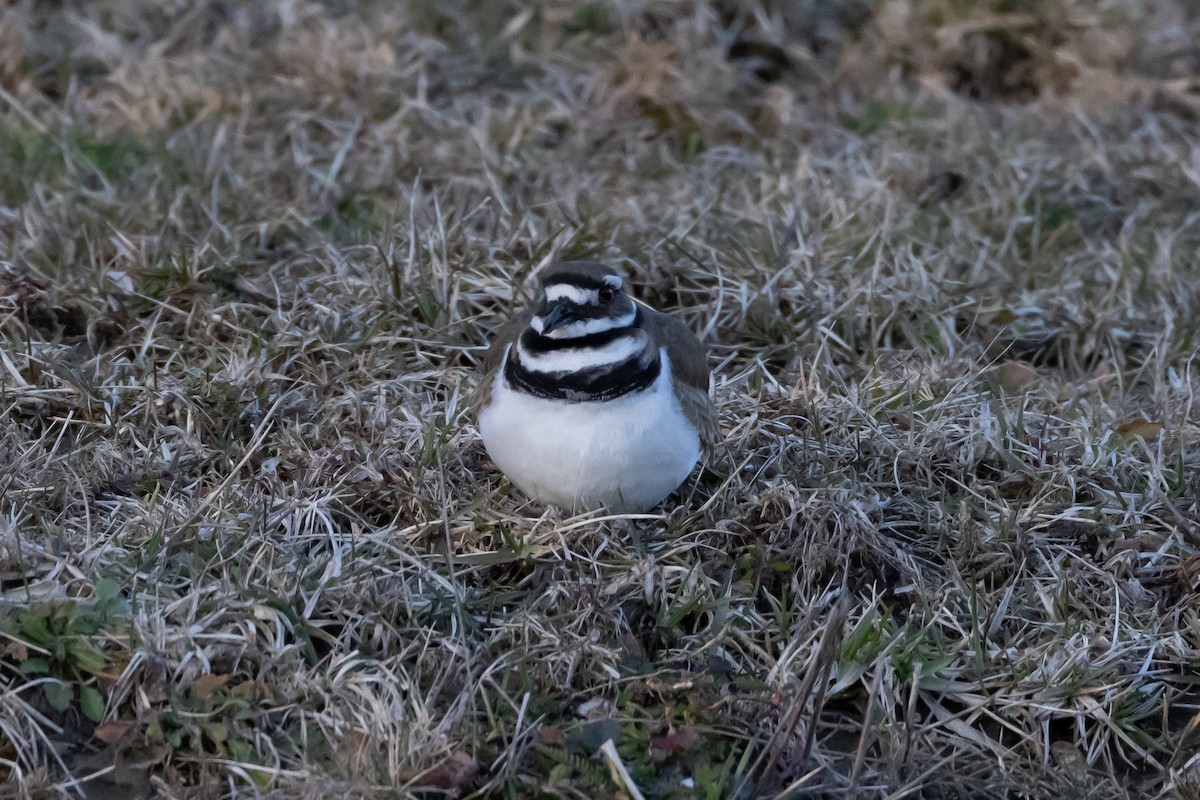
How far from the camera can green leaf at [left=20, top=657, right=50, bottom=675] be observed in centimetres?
389

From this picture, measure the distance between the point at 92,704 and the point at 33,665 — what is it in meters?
0.19

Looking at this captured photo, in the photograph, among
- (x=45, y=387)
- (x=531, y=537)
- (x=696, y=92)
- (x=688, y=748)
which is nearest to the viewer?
(x=688, y=748)

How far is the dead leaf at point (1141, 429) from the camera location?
17.9 ft

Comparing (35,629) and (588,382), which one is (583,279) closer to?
(588,382)

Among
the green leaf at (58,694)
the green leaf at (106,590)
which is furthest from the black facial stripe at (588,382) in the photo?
the green leaf at (58,694)

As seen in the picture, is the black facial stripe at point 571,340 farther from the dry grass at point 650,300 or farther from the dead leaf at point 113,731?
the dead leaf at point 113,731

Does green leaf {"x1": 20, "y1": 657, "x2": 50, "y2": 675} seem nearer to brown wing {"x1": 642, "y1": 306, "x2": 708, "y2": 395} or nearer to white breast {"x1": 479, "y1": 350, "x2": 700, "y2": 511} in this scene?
white breast {"x1": 479, "y1": 350, "x2": 700, "y2": 511}

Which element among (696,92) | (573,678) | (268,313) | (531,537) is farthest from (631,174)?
(573,678)

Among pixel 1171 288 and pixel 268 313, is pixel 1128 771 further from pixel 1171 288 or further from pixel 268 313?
pixel 268 313

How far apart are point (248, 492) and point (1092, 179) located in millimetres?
4889

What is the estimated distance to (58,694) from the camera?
390 cm

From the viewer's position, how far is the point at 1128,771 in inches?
167

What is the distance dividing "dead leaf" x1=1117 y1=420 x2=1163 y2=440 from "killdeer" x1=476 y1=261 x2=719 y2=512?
6.39 ft

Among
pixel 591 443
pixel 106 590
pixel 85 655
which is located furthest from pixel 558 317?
pixel 85 655
